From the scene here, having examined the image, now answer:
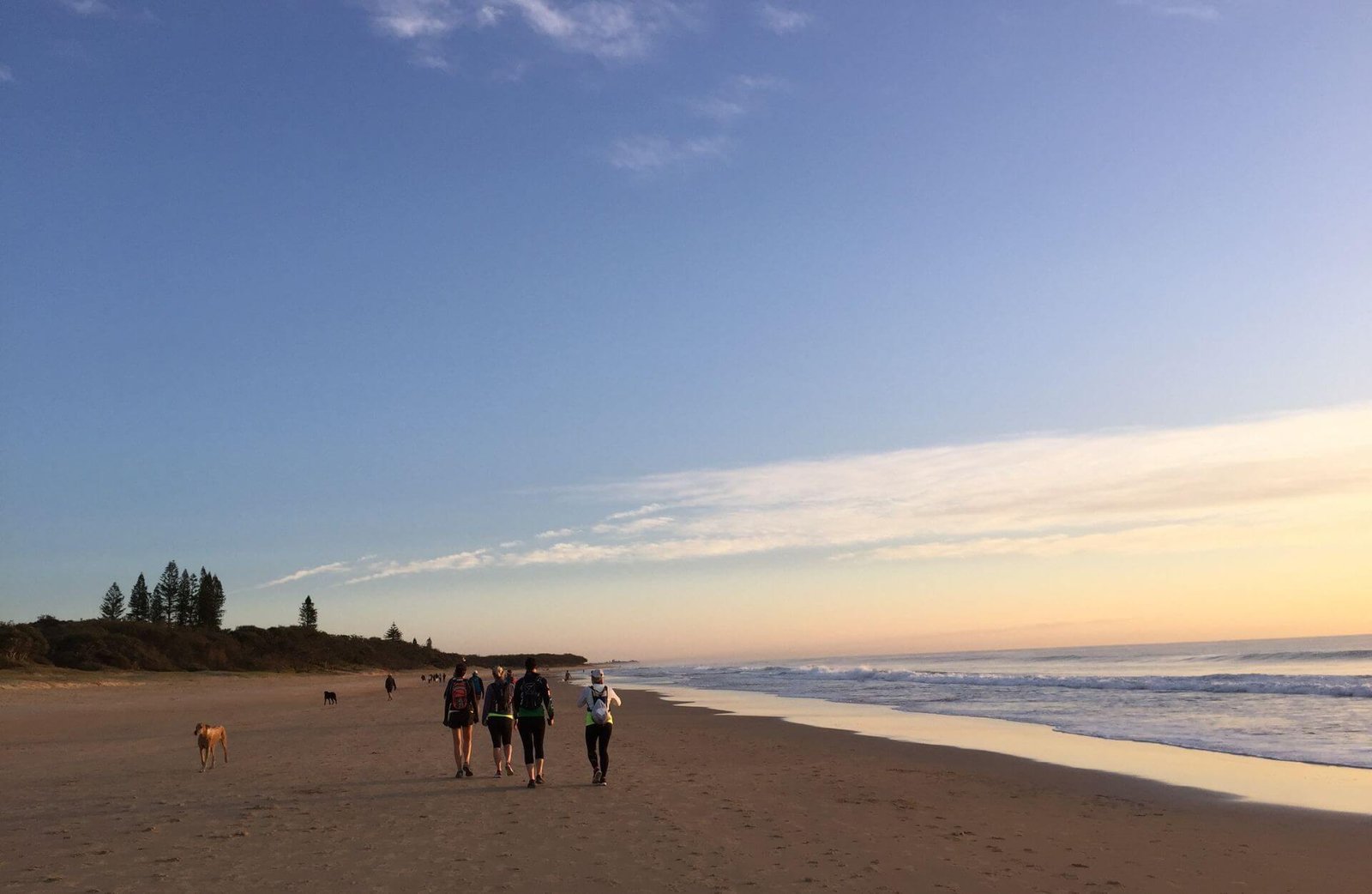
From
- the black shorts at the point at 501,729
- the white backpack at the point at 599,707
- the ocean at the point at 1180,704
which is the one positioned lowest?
the ocean at the point at 1180,704

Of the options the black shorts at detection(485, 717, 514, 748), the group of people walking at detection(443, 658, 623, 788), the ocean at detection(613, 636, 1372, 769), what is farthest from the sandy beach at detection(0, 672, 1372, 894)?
the ocean at detection(613, 636, 1372, 769)

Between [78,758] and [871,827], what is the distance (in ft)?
57.0

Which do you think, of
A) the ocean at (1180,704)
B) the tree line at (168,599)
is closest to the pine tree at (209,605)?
the tree line at (168,599)

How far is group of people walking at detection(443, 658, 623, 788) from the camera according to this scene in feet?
47.2

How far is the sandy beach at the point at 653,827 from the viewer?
8.81 meters

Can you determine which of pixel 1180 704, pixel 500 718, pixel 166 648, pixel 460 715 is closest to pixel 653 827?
pixel 500 718

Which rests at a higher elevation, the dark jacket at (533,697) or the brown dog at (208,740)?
the dark jacket at (533,697)

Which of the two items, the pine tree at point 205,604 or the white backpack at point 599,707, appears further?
the pine tree at point 205,604

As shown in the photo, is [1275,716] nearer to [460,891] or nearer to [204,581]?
[460,891]

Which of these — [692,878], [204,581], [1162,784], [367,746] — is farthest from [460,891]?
[204,581]

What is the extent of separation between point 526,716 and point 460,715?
2.14 meters

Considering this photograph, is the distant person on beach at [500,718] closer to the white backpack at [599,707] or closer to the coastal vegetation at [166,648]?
the white backpack at [599,707]

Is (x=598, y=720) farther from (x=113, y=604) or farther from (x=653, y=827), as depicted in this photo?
(x=113, y=604)

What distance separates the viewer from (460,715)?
52.4ft
